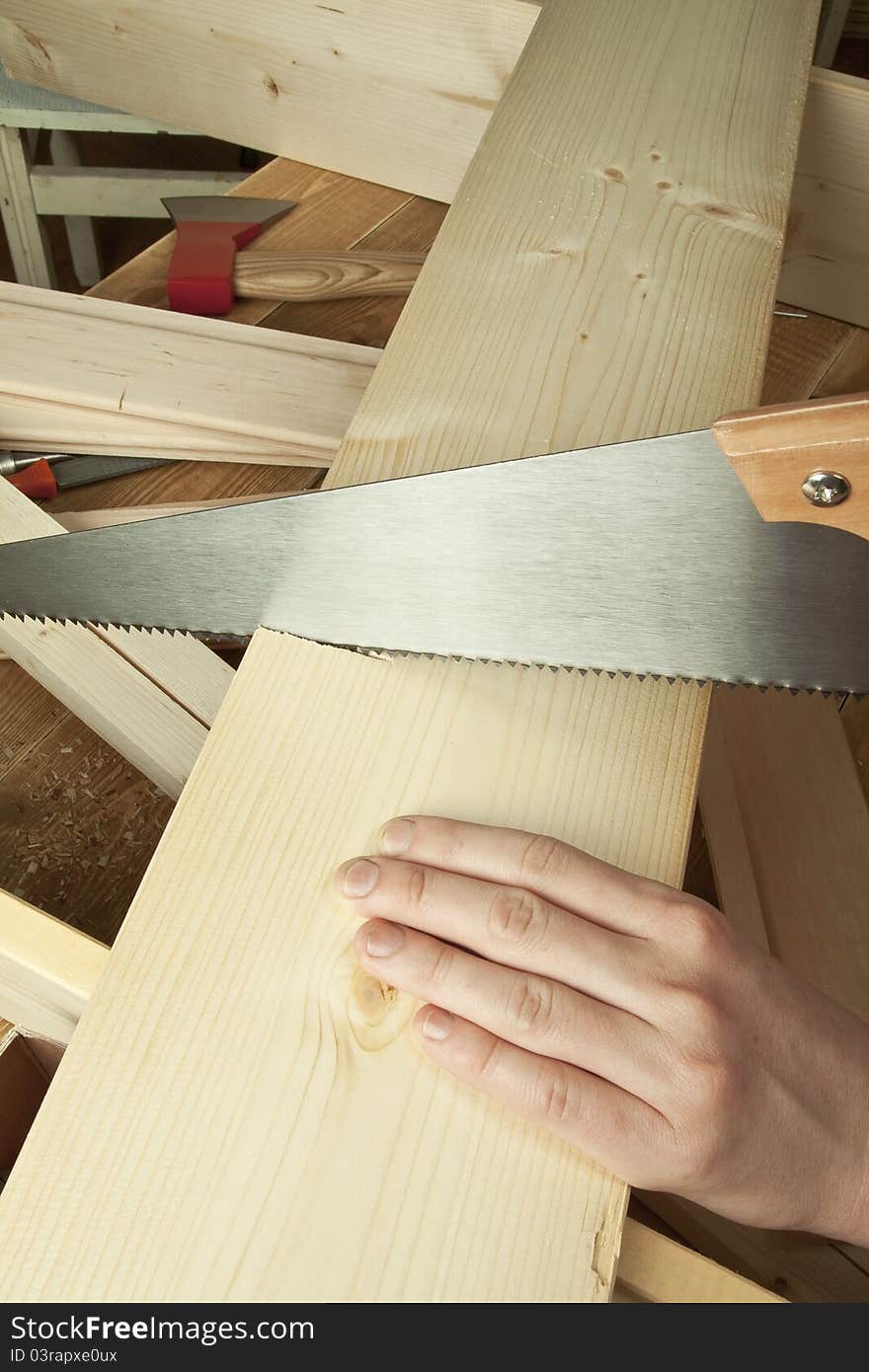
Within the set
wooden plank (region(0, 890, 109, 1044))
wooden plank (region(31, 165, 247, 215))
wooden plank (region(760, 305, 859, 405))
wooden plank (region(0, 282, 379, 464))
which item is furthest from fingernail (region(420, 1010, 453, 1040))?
wooden plank (region(31, 165, 247, 215))

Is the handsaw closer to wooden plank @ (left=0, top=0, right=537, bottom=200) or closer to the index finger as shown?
the index finger

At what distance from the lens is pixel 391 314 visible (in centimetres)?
181

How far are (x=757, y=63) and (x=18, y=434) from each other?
1130 mm

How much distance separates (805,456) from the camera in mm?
885

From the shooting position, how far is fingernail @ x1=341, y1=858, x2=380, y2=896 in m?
0.85

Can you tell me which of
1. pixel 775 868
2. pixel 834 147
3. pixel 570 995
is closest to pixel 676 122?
pixel 834 147

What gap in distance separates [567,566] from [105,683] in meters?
0.56

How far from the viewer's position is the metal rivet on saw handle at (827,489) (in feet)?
2.93

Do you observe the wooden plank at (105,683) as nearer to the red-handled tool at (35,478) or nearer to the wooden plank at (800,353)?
the red-handled tool at (35,478)

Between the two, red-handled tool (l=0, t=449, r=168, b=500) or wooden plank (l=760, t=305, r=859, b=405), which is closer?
red-handled tool (l=0, t=449, r=168, b=500)

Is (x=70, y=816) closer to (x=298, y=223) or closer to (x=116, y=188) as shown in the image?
(x=298, y=223)

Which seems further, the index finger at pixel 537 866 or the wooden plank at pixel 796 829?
the wooden plank at pixel 796 829

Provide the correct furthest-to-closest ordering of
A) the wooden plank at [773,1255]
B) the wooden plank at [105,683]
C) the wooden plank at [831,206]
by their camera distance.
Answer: the wooden plank at [831,206] < the wooden plank at [105,683] < the wooden plank at [773,1255]

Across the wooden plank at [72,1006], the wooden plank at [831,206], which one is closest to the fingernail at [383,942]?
the wooden plank at [72,1006]
